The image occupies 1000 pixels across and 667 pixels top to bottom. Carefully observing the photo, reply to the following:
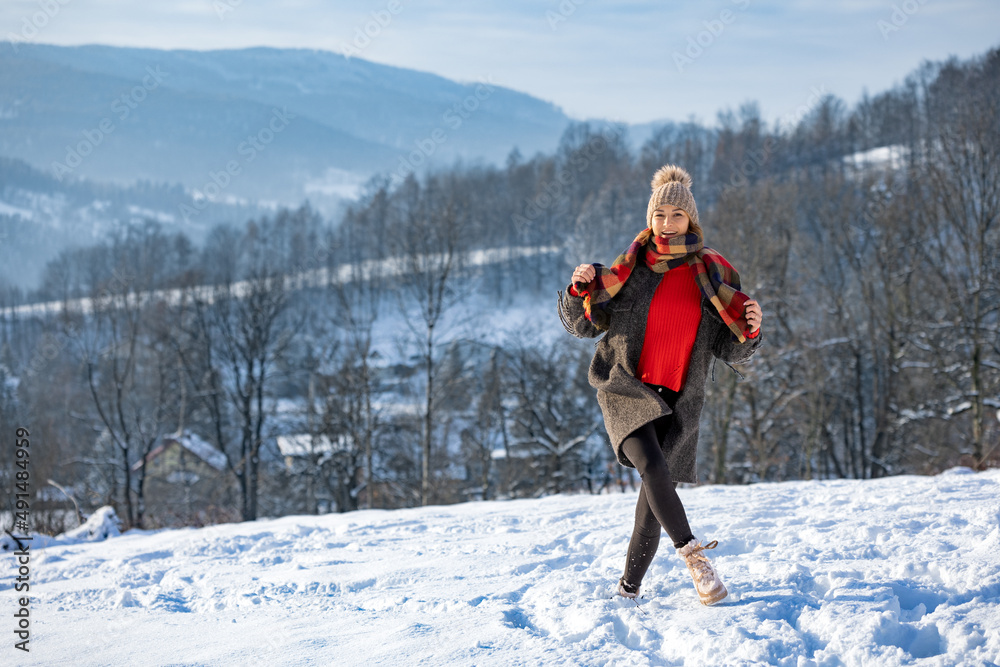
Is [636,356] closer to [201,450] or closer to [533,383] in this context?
[533,383]

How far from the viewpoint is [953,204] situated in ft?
57.8

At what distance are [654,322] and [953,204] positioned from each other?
18707 millimetres

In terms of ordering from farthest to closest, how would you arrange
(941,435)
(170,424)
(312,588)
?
1. (170,424)
2. (941,435)
3. (312,588)

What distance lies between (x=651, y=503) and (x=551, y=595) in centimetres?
70

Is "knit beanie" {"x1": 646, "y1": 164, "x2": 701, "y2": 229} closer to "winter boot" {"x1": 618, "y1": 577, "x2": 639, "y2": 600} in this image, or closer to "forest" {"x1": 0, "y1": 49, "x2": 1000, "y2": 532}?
"forest" {"x1": 0, "y1": 49, "x2": 1000, "y2": 532}

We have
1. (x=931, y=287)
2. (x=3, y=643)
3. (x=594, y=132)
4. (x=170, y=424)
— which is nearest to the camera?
(x=3, y=643)

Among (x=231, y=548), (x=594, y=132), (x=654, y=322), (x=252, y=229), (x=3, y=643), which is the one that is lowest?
(x=231, y=548)

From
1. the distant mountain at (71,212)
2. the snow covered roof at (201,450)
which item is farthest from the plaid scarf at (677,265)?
the distant mountain at (71,212)

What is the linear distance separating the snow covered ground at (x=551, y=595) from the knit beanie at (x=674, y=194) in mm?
1650

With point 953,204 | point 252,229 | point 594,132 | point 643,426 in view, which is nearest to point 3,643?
point 643,426

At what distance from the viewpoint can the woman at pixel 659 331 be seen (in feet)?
9.34

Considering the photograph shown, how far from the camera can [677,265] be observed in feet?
9.58

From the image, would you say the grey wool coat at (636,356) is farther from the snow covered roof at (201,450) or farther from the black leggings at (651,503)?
the snow covered roof at (201,450)

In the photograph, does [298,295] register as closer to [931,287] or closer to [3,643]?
[931,287]
